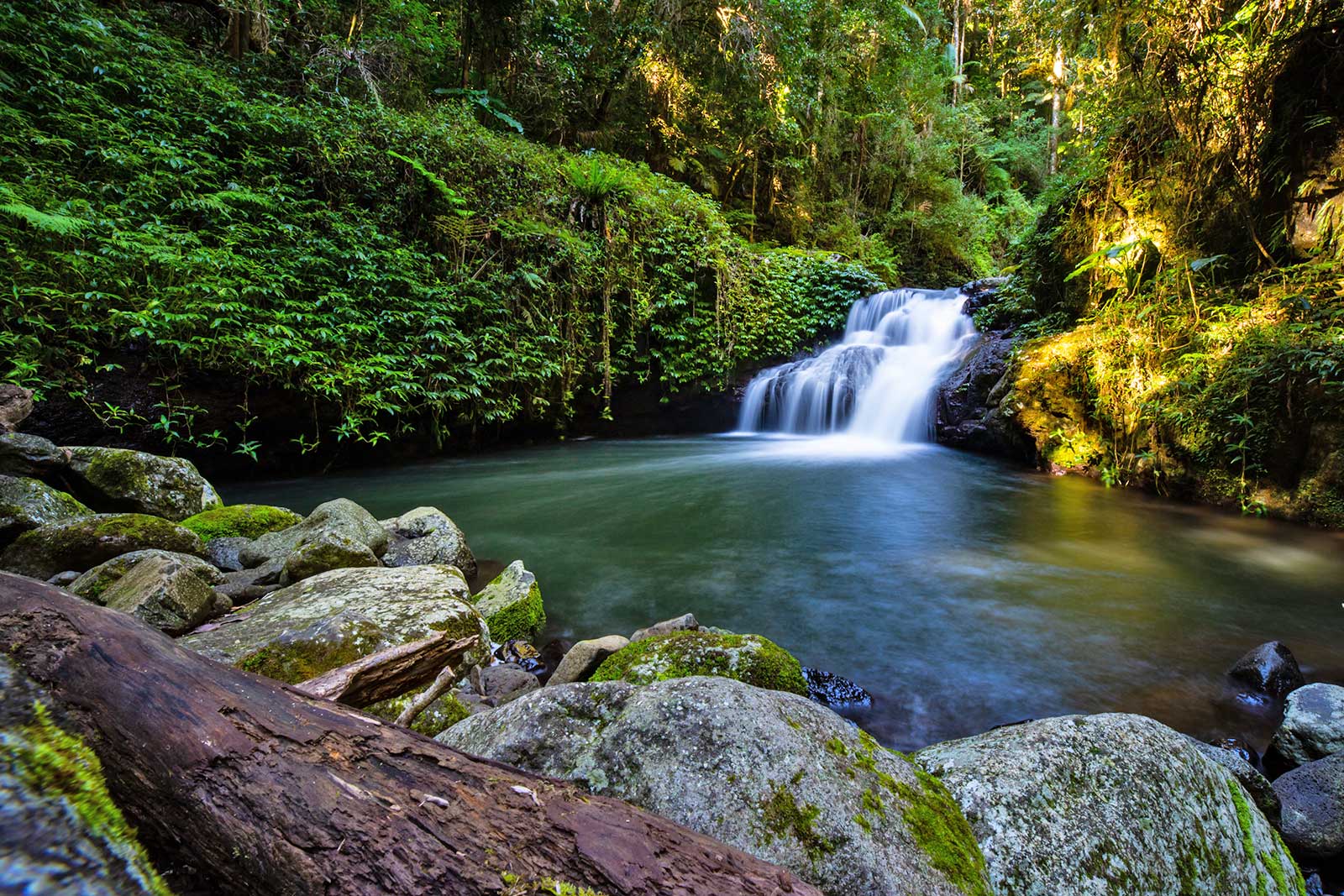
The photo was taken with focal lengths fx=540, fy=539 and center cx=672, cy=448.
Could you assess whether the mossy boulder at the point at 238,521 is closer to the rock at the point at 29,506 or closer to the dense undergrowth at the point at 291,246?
the rock at the point at 29,506

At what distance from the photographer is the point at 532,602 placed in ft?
11.1

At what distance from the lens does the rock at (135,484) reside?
4.02 metres

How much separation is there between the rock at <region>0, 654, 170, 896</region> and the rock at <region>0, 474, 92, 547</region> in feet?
12.1

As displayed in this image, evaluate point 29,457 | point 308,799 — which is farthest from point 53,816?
point 29,457

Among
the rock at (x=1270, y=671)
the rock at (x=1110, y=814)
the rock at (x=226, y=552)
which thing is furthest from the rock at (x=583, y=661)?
the rock at (x=1270, y=671)

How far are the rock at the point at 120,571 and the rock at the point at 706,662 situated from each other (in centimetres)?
218

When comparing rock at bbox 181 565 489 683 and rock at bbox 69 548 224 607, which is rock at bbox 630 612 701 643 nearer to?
rock at bbox 181 565 489 683

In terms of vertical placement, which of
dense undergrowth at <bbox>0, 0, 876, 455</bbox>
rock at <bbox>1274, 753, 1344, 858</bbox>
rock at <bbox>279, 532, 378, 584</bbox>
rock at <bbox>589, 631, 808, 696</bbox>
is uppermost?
dense undergrowth at <bbox>0, 0, 876, 455</bbox>

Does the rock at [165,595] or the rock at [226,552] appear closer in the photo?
the rock at [165,595]

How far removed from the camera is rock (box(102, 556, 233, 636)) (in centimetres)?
244

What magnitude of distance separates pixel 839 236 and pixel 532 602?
14.7m

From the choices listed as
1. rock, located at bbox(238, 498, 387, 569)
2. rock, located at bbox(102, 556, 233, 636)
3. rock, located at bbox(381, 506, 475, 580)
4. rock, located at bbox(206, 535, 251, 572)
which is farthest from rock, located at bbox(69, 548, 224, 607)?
rock, located at bbox(381, 506, 475, 580)

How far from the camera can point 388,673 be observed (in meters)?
2.11

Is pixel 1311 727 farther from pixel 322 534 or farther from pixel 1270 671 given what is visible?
pixel 322 534
